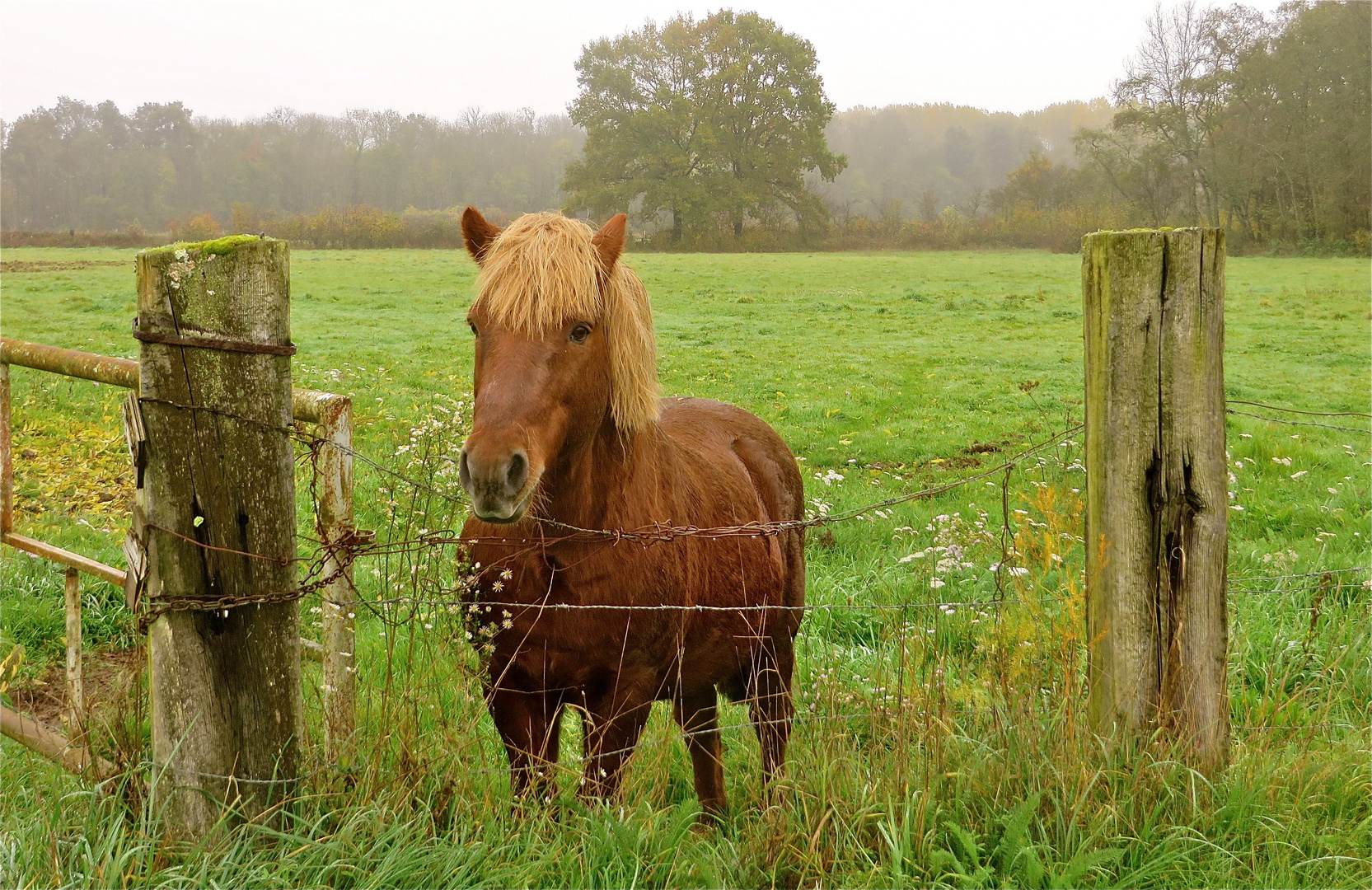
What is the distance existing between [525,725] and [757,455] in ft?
6.45

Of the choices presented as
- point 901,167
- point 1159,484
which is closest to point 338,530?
point 1159,484

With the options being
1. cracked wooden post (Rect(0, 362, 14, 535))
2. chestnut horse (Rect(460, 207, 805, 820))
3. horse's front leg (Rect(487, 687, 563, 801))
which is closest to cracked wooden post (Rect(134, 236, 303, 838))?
chestnut horse (Rect(460, 207, 805, 820))

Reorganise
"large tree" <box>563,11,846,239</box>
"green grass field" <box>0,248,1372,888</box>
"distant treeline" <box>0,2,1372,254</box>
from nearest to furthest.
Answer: "green grass field" <box>0,248,1372,888</box> → "distant treeline" <box>0,2,1372,254</box> → "large tree" <box>563,11,846,239</box>

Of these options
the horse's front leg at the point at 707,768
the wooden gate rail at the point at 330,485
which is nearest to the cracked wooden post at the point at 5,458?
the wooden gate rail at the point at 330,485

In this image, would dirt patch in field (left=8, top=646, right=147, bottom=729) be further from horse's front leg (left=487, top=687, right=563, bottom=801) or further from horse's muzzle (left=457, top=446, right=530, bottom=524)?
horse's muzzle (left=457, top=446, right=530, bottom=524)

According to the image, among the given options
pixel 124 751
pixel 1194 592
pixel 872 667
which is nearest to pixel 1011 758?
pixel 1194 592

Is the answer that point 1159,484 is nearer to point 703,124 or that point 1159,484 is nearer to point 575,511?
point 575,511

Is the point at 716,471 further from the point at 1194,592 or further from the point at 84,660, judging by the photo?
the point at 84,660

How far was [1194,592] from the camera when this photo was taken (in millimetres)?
2697

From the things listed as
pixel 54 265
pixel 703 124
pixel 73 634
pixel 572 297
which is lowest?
pixel 73 634

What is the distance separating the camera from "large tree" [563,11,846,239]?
51375mm

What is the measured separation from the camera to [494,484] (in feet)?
7.47

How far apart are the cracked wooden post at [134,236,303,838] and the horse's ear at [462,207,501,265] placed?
0.74m

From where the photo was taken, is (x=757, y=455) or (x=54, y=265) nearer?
(x=757, y=455)
